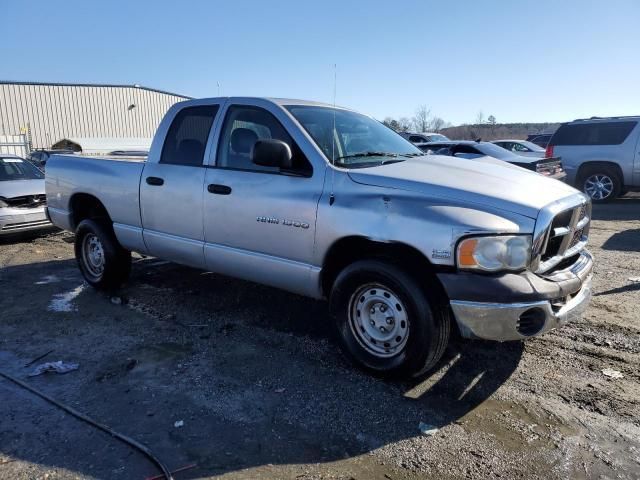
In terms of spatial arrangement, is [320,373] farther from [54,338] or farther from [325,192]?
[54,338]

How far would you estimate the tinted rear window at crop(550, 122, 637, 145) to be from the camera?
1258 cm

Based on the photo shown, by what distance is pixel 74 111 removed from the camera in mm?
39031

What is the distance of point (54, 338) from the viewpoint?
465 cm

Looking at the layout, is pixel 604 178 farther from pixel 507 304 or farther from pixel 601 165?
pixel 507 304

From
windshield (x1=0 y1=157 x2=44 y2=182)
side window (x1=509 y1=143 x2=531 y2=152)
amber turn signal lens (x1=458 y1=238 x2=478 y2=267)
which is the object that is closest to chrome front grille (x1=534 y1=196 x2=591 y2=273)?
amber turn signal lens (x1=458 y1=238 x2=478 y2=267)

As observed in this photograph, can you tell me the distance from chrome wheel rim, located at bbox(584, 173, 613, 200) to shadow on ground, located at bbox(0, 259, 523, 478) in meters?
10.4

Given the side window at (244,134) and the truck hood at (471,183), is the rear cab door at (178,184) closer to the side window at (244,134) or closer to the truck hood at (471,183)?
the side window at (244,134)

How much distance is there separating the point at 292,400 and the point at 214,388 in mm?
592

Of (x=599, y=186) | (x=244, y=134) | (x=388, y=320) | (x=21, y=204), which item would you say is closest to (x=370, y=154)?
(x=244, y=134)

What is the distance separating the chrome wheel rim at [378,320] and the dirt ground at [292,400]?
26cm

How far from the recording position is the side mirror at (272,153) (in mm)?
3875

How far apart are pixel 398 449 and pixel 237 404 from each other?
113 centimetres

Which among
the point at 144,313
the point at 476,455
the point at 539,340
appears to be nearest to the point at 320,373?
the point at 476,455

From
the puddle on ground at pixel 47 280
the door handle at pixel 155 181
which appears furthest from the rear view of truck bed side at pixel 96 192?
the puddle on ground at pixel 47 280
